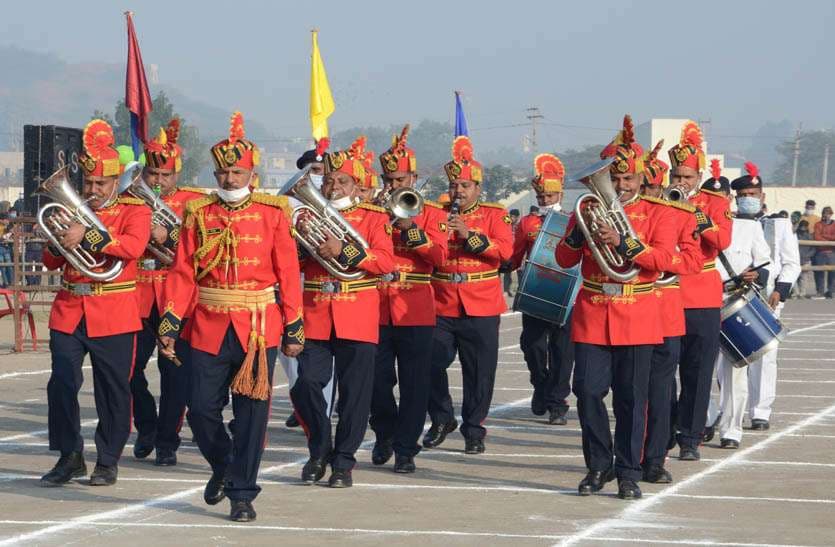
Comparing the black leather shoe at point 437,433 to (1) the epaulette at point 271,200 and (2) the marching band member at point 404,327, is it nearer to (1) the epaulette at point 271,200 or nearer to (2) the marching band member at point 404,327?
(2) the marching band member at point 404,327

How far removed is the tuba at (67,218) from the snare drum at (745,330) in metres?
4.68

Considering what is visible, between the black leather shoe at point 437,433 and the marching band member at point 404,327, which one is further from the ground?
the marching band member at point 404,327

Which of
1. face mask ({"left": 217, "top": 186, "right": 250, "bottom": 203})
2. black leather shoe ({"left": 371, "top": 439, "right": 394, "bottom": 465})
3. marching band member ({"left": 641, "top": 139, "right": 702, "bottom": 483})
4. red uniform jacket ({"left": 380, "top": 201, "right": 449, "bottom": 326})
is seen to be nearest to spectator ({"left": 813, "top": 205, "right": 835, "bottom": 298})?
red uniform jacket ({"left": 380, "top": 201, "right": 449, "bottom": 326})

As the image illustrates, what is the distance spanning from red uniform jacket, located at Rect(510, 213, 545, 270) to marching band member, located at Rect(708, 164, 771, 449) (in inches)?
66.1

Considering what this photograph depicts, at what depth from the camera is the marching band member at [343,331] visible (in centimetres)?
1100

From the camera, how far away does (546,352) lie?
1528 cm

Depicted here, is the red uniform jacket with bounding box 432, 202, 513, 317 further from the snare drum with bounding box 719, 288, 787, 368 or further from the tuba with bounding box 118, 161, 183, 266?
the tuba with bounding box 118, 161, 183, 266

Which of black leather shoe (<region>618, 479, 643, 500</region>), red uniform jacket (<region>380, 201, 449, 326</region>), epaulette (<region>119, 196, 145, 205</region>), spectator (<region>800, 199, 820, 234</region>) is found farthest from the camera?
spectator (<region>800, 199, 820, 234</region>)

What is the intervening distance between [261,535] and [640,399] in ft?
8.96

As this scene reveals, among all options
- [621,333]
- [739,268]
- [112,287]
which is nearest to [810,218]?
[739,268]

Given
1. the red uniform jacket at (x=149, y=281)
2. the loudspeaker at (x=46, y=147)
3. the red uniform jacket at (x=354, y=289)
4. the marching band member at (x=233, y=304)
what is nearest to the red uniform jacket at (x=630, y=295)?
the red uniform jacket at (x=354, y=289)

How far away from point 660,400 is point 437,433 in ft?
7.72

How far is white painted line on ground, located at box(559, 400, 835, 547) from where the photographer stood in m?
9.30

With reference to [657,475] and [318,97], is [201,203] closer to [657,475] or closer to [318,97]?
[657,475]
